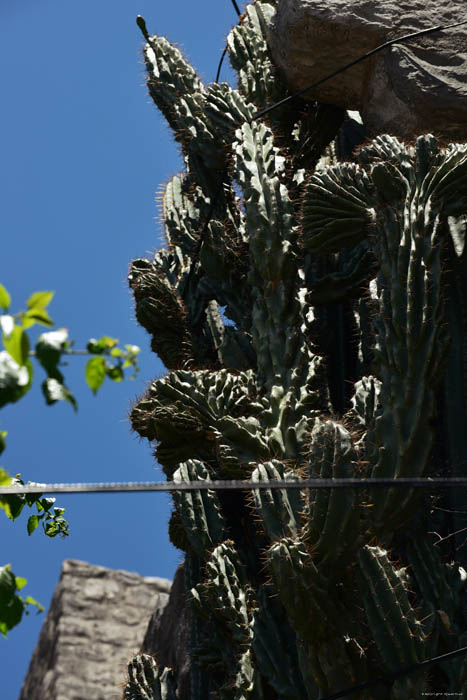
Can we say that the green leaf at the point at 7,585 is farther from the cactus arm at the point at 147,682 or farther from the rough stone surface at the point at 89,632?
the rough stone surface at the point at 89,632

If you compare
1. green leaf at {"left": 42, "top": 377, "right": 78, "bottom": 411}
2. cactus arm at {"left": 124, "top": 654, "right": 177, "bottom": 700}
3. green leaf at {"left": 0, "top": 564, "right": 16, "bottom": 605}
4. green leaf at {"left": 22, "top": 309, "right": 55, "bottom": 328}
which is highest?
cactus arm at {"left": 124, "top": 654, "right": 177, "bottom": 700}

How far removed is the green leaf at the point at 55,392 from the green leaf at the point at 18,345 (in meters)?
0.07

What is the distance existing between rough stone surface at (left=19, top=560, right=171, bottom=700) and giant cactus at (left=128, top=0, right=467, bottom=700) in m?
6.30

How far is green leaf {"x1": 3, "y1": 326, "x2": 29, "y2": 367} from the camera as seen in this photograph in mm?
1825

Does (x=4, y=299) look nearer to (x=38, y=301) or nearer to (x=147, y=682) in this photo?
(x=38, y=301)

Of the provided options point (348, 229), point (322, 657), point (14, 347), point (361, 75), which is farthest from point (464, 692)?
point (361, 75)

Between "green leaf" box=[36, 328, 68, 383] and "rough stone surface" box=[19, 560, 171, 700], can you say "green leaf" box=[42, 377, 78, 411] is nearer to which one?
"green leaf" box=[36, 328, 68, 383]

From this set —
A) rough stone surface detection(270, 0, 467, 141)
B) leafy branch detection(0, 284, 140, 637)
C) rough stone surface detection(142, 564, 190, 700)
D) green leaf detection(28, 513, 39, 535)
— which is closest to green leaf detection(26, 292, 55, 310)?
leafy branch detection(0, 284, 140, 637)

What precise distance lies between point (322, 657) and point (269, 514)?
1.98 ft

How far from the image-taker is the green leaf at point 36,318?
1.87 metres

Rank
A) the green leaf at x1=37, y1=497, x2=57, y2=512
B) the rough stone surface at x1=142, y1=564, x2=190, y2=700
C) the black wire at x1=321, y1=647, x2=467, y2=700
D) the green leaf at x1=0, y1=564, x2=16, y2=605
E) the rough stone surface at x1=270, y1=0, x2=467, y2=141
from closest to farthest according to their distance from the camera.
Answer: the green leaf at x1=0, y1=564, x2=16, y2=605
the green leaf at x1=37, y1=497, x2=57, y2=512
the black wire at x1=321, y1=647, x2=467, y2=700
the rough stone surface at x1=270, y1=0, x2=467, y2=141
the rough stone surface at x1=142, y1=564, x2=190, y2=700

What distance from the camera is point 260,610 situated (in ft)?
15.4

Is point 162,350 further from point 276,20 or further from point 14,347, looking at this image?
point 14,347

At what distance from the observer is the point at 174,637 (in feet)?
25.5
